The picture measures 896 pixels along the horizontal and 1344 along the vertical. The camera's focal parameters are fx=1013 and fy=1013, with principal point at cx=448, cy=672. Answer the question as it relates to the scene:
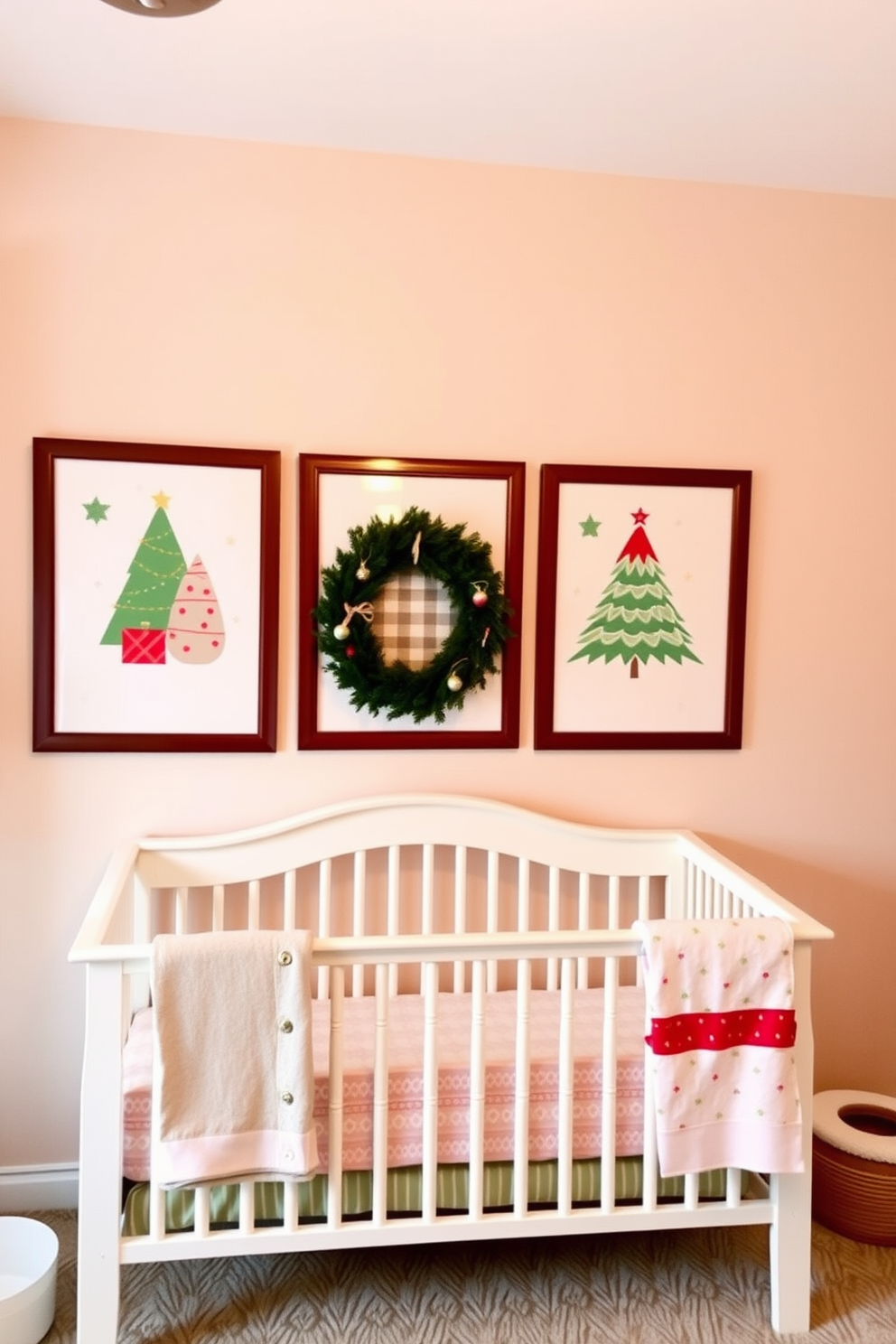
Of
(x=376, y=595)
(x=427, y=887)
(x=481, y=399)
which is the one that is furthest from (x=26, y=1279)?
(x=481, y=399)

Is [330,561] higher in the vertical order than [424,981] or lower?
higher

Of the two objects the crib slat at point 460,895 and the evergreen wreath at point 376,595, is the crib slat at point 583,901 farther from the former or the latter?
the evergreen wreath at point 376,595

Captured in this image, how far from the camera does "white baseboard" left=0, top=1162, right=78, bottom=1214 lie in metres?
2.27

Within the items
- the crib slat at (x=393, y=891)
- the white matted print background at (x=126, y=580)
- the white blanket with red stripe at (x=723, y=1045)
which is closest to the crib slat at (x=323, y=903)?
the crib slat at (x=393, y=891)

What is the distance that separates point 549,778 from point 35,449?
4.55ft

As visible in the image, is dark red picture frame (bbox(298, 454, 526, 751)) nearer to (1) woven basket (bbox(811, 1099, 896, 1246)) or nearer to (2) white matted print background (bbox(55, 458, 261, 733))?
(2) white matted print background (bbox(55, 458, 261, 733))

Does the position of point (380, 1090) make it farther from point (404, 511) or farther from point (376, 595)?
point (404, 511)

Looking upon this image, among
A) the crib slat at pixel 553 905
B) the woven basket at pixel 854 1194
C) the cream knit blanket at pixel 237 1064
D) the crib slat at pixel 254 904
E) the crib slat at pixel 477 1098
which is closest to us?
the cream knit blanket at pixel 237 1064

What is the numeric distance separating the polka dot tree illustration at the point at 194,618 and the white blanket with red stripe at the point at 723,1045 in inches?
45.0

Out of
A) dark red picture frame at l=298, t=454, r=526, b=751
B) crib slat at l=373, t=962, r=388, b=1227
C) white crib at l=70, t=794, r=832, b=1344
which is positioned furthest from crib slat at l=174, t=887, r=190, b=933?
crib slat at l=373, t=962, r=388, b=1227

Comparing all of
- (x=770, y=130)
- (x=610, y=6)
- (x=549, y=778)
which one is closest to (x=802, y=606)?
(x=549, y=778)

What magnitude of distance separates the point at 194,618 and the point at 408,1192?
4.15 feet

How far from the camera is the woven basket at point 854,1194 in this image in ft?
7.06

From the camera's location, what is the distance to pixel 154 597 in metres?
2.28
